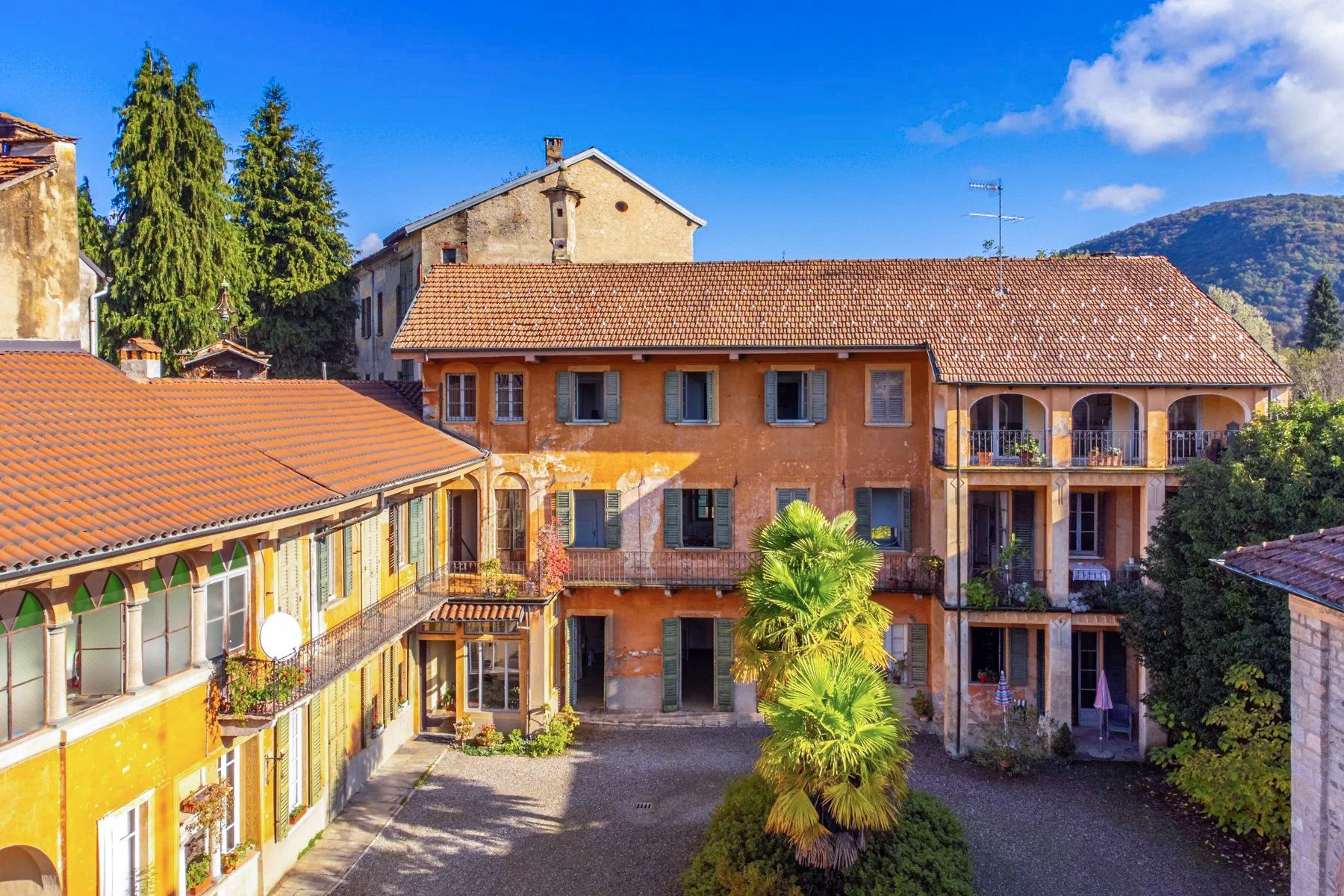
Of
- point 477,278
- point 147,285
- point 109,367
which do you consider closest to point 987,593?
point 477,278

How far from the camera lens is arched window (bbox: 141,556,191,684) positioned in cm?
1184

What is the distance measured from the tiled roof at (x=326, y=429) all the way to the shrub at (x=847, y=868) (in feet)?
25.9

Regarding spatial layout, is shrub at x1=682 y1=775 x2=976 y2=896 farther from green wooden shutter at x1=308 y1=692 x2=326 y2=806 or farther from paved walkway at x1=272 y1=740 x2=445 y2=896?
green wooden shutter at x1=308 y1=692 x2=326 y2=806

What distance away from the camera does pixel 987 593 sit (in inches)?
830

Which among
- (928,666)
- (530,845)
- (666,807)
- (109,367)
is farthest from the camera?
(928,666)

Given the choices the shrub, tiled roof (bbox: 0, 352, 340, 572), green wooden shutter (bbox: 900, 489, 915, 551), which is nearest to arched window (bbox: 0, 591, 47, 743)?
tiled roof (bbox: 0, 352, 340, 572)

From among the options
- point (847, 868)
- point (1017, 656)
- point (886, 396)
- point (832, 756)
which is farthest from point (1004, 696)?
point (832, 756)

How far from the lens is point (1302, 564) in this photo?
9359 mm

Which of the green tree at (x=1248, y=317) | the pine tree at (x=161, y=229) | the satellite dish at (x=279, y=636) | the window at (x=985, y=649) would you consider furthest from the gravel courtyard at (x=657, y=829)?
the green tree at (x=1248, y=317)

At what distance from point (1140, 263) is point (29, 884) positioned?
26.1 metres

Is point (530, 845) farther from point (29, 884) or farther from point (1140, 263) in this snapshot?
point (1140, 263)

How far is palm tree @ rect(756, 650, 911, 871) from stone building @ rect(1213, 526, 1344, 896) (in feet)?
14.4

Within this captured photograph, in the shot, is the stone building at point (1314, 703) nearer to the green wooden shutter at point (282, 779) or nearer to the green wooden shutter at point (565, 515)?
the green wooden shutter at point (282, 779)

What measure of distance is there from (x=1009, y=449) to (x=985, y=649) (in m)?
4.76
